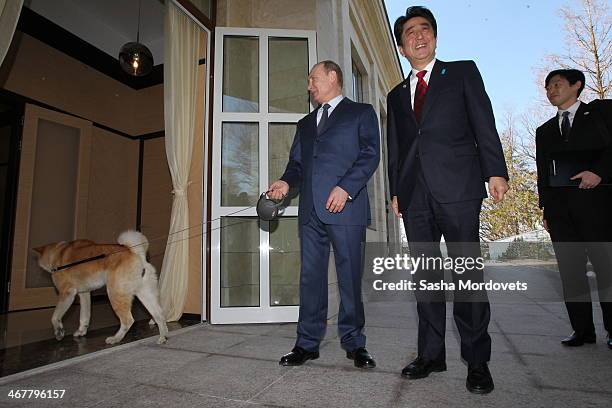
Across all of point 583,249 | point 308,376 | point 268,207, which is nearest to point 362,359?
point 308,376

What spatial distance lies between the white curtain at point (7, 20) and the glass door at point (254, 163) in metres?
1.75

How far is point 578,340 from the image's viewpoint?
238 centimetres

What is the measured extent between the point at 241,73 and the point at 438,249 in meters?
2.91

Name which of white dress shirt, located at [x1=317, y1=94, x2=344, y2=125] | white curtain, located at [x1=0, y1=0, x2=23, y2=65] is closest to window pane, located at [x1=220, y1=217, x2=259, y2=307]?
white dress shirt, located at [x1=317, y1=94, x2=344, y2=125]

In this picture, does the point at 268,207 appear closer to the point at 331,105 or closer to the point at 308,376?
the point at 331,105

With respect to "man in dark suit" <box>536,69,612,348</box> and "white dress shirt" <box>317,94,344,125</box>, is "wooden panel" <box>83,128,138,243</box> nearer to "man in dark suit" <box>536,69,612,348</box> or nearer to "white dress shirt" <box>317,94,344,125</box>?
"white dress shirt" <box>317,94,344,125</box>

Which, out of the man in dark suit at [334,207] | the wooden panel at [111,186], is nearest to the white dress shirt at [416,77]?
the man in dark suit at [334,207]

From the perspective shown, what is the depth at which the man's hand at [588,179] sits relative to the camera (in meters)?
2.33

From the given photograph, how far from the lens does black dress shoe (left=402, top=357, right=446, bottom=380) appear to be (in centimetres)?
178

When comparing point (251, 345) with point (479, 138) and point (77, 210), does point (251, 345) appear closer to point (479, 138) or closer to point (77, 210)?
point (479, 138)

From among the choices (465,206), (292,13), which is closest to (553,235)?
(465,206)

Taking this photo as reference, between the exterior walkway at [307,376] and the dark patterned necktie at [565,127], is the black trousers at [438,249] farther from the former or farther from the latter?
the dark patterned necktie at [565,127]

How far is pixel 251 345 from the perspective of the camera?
8.39ft

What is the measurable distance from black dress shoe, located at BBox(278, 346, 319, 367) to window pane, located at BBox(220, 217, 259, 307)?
1.43 m
